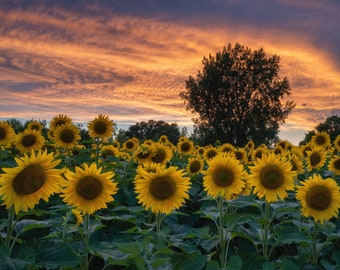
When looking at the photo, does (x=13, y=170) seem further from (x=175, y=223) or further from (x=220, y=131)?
(x=220, y=131)

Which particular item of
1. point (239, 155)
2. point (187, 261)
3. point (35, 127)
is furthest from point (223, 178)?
point (35, 127)

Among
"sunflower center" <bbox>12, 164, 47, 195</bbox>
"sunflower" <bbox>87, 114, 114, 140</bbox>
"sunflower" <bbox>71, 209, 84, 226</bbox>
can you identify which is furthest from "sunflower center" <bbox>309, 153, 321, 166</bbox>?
"sunflower center" <bbox>12, 164, 47, 195</bbox>

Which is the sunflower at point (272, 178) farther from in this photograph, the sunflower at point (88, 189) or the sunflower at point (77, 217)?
the sunflower at point (77, 217)

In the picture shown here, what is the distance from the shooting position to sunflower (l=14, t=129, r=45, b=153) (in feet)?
29.2

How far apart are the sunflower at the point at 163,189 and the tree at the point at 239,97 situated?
47926mm

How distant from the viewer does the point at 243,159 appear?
10922 millimetres

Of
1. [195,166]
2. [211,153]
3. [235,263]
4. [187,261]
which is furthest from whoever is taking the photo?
[211,153]

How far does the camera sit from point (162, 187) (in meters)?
4.45

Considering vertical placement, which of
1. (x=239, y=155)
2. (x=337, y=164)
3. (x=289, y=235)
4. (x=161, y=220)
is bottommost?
(x=289, y=235)

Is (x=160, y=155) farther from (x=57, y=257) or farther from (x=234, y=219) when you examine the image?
(x=57, y=257)

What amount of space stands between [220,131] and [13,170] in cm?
5000

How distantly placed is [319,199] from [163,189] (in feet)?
6.02

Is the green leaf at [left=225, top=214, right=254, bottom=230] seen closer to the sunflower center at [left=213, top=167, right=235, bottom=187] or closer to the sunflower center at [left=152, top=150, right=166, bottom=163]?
the sunflower center at [left=213, top=167, right=235, bottom=187]

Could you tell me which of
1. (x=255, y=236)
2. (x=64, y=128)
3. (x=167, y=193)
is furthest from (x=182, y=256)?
(x=64, y=128)
